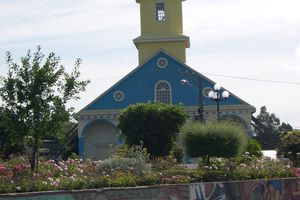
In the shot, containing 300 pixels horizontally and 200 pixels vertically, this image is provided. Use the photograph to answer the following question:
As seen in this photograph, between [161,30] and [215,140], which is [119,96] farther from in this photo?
[215,140]

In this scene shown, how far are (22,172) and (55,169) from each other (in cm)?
148

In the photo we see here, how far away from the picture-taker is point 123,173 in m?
18.4

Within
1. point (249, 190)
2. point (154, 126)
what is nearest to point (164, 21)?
point (154, 126)

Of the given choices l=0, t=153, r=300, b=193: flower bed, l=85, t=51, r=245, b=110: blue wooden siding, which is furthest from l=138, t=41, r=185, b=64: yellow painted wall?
l=0, t=153, r=300, b=193: flower bed

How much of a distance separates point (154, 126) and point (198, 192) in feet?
43.3

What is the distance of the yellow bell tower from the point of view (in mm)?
50969

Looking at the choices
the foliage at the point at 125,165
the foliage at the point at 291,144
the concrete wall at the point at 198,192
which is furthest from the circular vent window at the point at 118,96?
the concrete wall at the point at 198,192

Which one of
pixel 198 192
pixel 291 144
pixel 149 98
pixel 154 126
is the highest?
pixel 149 98

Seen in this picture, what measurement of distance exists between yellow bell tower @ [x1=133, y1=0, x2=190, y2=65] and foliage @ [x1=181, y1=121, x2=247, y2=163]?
2898 centimetres

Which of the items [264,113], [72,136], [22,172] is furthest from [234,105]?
[264,113]

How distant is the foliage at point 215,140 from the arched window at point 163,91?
27.5 meters

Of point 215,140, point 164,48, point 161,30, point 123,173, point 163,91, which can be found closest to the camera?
point 123,173

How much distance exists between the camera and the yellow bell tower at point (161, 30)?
167 feet

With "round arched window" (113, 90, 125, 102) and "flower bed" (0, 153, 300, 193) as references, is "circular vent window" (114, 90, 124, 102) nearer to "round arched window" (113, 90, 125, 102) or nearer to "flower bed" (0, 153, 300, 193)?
"round arched window" (113, 90, 125, 102)
